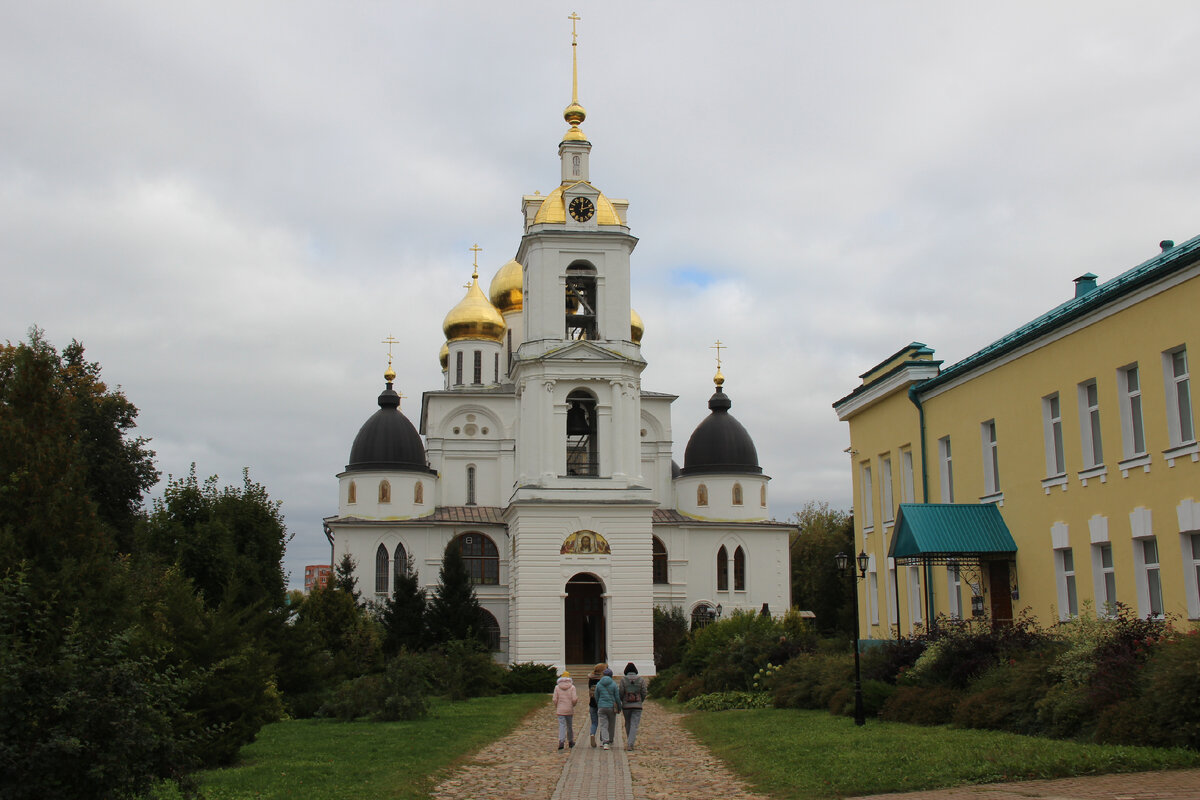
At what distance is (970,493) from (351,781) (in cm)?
1361

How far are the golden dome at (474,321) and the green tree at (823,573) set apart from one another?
19568 millimetres

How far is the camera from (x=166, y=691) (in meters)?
10.4

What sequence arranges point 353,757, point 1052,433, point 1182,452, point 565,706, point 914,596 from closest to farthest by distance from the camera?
1. point 1182,452
2. point 353,757
3. point 565,706
4. point 1052,433
5. point 914,596

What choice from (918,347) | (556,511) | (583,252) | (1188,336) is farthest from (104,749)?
(583,252)

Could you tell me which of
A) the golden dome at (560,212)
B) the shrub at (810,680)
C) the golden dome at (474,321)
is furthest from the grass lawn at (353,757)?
the golden dome at (474,321)

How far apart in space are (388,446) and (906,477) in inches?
1274

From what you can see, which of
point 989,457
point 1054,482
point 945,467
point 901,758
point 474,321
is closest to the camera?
point 901,758

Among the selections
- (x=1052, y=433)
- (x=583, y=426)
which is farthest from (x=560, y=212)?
(x=1052, y=433)

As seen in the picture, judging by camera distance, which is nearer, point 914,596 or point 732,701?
point 914,596

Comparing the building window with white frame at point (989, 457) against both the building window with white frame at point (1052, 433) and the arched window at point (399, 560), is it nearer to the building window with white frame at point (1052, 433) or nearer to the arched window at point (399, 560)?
the building window with white frame at point (1052, 433)

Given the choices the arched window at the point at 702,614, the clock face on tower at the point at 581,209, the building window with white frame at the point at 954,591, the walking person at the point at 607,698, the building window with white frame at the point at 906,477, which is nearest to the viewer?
the walking person at the point at 607,698

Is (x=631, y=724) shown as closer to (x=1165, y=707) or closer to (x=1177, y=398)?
(x=1165, y=707)

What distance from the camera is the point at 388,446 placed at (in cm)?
5441

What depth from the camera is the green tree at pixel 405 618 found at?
45.2 m
